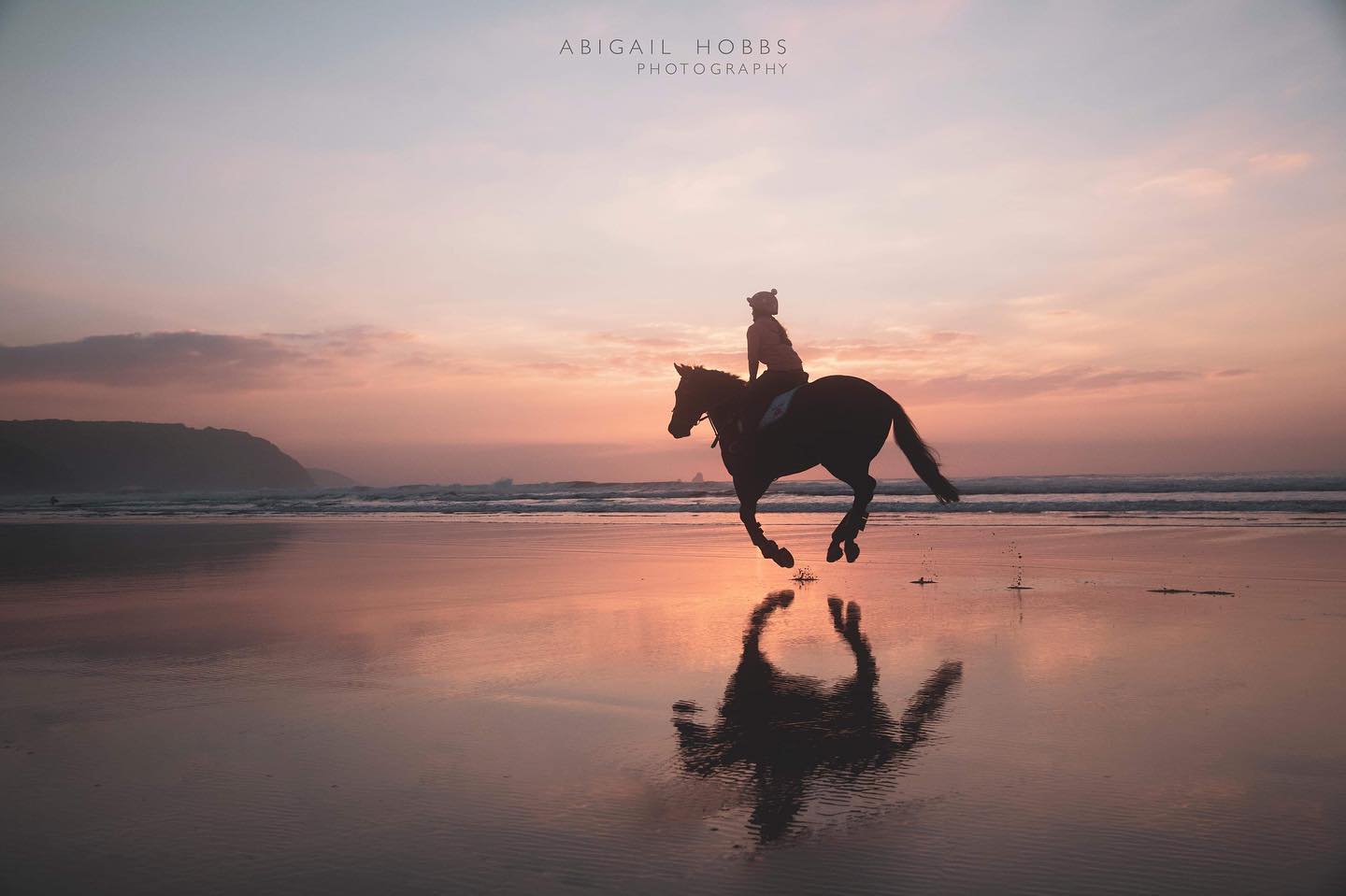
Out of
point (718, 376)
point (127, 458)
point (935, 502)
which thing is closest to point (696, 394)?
point (718, 376)

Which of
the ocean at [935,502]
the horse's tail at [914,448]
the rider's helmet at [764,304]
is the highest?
the rider's helmet at [764,304]

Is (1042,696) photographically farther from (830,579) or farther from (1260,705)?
(830,579)

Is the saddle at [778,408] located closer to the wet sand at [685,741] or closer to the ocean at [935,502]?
the wet sand at [685,741]

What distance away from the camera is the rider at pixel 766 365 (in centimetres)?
938

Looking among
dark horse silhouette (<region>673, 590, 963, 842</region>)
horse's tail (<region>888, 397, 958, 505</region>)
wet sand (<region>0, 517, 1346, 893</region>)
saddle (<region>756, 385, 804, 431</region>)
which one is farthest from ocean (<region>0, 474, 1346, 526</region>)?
dark horse silhouette (<region>673, 590, 963, 842</region>)

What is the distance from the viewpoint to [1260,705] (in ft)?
13.8

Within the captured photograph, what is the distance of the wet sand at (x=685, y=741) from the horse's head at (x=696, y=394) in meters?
2.03

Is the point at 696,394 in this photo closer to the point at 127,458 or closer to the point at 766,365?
the point at 766,365

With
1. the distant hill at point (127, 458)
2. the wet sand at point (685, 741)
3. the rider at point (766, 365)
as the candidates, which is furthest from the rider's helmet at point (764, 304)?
the distant hill at point (127, 458)

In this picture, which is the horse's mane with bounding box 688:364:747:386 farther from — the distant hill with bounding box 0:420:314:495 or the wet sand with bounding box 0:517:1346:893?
the distant hill with bounding box 0:420:314:495

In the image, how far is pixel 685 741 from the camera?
12.5 ft

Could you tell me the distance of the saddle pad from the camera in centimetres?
891

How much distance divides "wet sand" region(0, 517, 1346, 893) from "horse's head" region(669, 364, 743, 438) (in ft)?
6.66

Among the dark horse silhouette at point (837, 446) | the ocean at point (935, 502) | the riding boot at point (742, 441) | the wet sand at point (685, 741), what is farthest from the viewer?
the ocean at point (935, 502)
